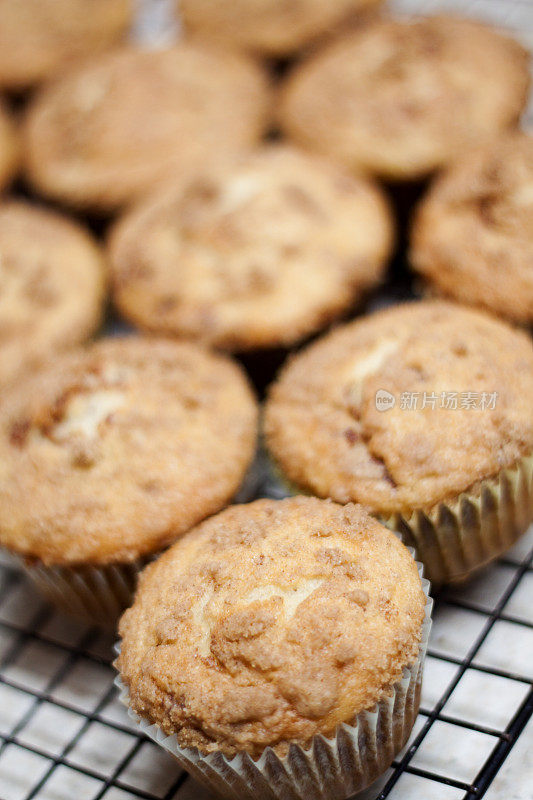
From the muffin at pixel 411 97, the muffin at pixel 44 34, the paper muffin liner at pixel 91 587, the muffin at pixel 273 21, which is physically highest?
the muffin at pixel 44 34

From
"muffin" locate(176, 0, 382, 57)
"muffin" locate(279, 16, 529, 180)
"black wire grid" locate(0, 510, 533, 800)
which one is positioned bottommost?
"black wire grid" locate(0, 510, 533, 800)

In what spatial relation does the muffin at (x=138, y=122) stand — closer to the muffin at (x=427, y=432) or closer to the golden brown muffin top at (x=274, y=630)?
the muffin at (x=427, y=432)

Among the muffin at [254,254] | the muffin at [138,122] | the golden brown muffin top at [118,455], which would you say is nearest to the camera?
the golden brown muffin top at [118,455]

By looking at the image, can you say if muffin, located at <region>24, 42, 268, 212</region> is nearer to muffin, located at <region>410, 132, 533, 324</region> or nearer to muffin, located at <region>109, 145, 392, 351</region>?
muffin, located at <region>109, 145, 392, 351</region>

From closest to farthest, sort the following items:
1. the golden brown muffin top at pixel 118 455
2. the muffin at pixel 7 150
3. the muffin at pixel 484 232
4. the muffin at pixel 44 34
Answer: the golden brown muffin top at pixel 118 455, the muffin at pixel 484 232, the muffin at pixel 7 150, the muffin at pixel 44 34

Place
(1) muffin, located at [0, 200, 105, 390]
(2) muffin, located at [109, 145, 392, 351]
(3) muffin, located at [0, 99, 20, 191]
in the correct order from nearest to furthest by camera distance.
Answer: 1. (2) muffin, located at [109, 145, 392, 351]
2. (1) muffin, located at [0, 200, 105, 390]
3. (3) muffin, located at [0, 99, 20, 191]

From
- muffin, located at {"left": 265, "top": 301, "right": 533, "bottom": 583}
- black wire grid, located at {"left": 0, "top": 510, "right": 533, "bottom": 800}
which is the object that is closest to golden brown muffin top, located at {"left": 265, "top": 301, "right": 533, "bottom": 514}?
muffin, located at {"left": 265, "top": 301, "right": 533, "bottom": 583}

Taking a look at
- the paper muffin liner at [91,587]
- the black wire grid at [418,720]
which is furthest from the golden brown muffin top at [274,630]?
the black wire grid at [418,720]

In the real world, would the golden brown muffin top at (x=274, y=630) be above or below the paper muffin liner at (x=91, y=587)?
above

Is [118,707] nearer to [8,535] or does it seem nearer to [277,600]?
[8,535]
